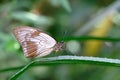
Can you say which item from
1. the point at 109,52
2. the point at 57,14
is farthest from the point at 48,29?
the point at 109,52

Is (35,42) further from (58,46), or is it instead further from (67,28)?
(67,28)

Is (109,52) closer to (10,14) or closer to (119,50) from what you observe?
(119,50)

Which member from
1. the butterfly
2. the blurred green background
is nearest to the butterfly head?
the butterfly

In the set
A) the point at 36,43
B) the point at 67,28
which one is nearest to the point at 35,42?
the point at 36,43

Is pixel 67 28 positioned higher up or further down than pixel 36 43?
further down

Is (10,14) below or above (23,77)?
above

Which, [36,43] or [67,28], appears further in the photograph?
[67,28]

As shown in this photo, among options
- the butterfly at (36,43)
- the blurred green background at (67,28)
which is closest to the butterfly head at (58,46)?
the butterfly at (36,43)
